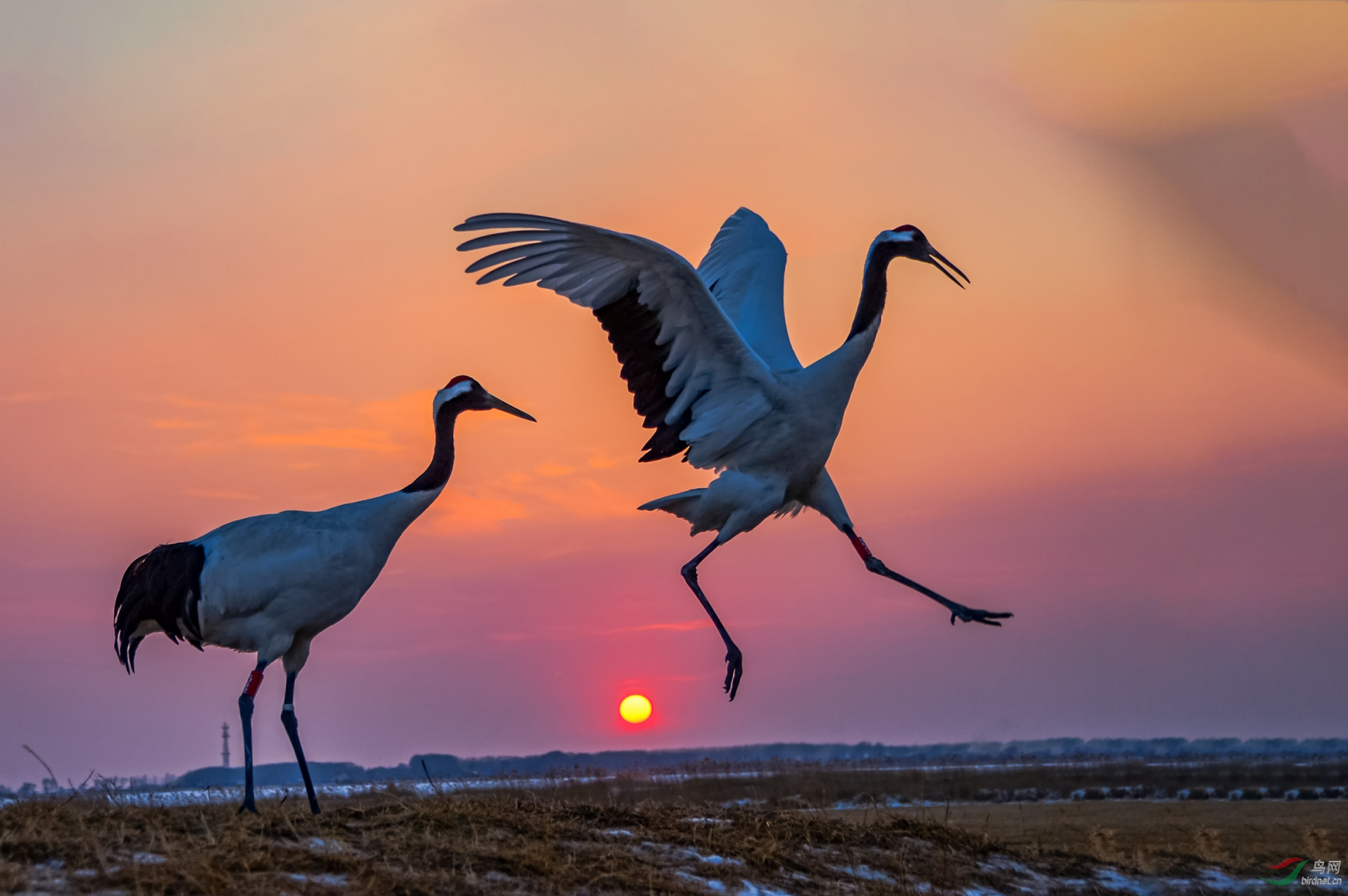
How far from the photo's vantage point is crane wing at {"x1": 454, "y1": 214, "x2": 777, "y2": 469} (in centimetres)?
1037

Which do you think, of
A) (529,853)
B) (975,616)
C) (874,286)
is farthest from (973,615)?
(529,853)

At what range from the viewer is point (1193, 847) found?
1512cm

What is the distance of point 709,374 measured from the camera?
11.2 metres

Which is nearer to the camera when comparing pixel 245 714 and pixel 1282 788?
pixel 245 714

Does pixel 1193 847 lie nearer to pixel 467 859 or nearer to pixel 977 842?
pixel 977 842

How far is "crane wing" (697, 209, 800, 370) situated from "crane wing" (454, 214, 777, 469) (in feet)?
4.46

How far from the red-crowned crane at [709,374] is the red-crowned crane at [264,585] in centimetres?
243

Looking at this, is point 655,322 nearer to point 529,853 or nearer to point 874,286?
point 874,286

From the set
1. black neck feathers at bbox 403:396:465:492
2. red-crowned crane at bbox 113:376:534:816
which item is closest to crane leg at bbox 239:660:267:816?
red-crowned crane at bbox 113:376:534:816

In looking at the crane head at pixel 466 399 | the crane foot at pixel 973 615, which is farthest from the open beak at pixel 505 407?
the crane foot at pixel 973 615

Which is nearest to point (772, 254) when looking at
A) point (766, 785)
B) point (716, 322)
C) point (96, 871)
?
point (716, 322)

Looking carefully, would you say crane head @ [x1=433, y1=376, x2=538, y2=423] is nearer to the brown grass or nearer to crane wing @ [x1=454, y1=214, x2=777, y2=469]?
crane wing @ [x1=454, y1=214, x2=777, y2=469]

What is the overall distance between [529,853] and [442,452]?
460cm

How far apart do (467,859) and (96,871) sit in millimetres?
1903
